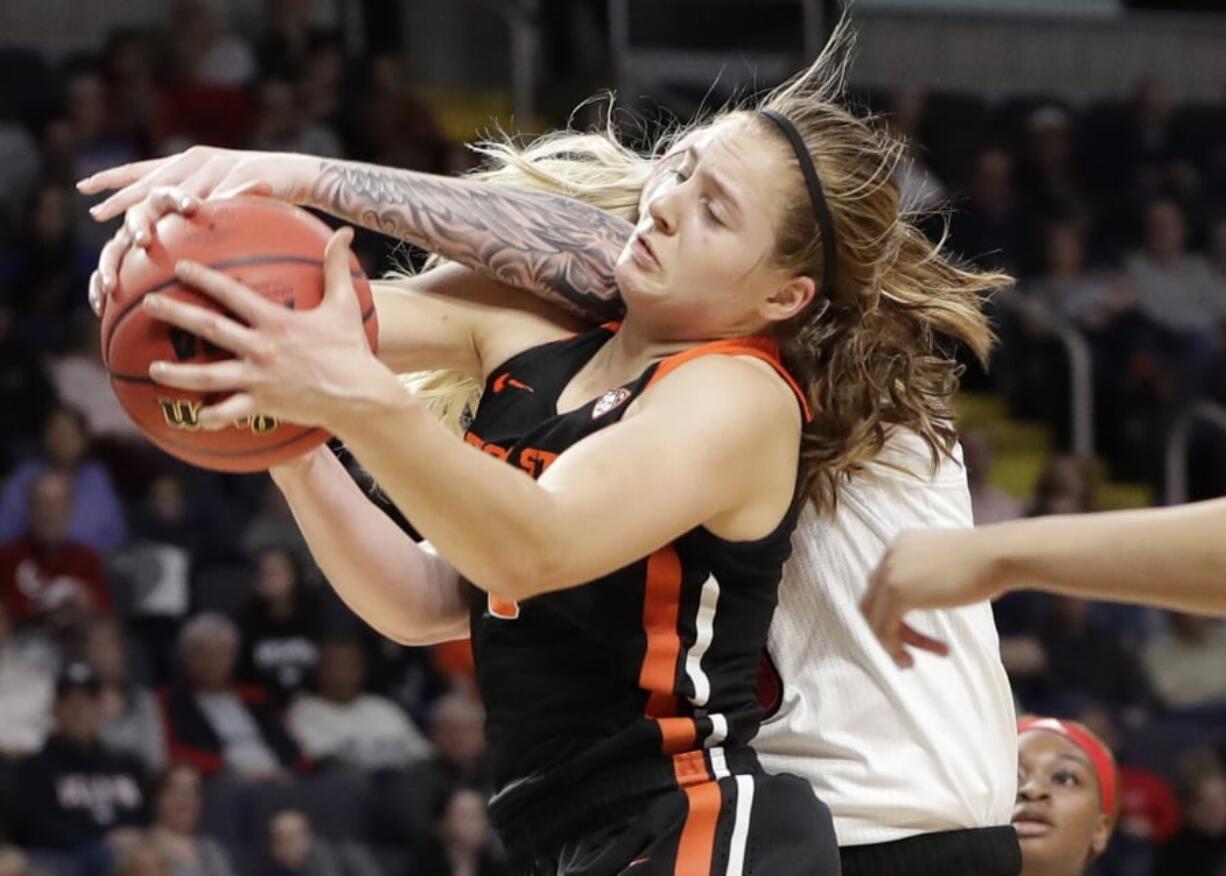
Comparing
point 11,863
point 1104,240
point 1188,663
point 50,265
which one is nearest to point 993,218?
point 1104,240

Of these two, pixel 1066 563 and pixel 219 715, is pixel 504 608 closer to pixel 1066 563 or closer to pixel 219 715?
pixel 1066 563

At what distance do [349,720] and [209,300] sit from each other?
575 cm

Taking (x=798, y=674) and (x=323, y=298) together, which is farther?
(x=798, y=674)

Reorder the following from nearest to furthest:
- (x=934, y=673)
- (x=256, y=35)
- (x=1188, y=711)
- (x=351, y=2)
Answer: (x=934, y=673) < (x=1188, y=711) < (x=256, y=35) < (x=351, y=2)

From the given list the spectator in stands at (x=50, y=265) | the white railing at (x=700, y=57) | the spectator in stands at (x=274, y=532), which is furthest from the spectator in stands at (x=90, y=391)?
the white railing at (x=700, y=57)

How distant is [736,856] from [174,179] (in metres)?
1.21

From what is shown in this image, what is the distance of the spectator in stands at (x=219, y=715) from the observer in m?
7.51

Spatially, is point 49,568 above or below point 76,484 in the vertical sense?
below

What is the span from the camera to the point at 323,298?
2.46 metres

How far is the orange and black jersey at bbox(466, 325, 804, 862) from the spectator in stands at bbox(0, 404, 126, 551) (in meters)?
5.33

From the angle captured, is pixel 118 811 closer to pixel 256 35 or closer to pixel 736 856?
pixel 736 856

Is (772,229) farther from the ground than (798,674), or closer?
farther from the ground

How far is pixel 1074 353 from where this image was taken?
35.1 feet

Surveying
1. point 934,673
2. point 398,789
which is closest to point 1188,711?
point 398,789
